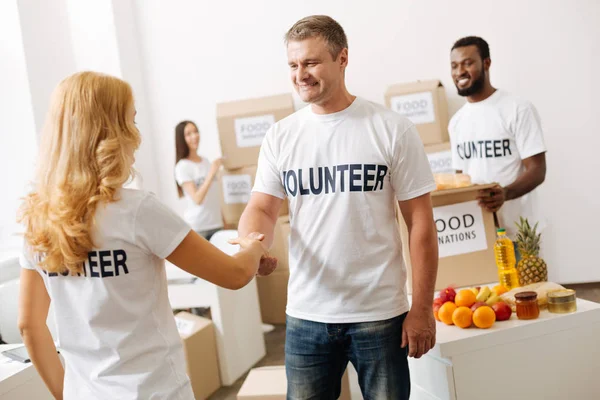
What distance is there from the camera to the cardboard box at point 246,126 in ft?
14.3

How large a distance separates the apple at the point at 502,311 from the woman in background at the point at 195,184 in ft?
9.37

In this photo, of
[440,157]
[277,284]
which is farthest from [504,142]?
[277,284]

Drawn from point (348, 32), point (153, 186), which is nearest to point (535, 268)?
point (348, 32)

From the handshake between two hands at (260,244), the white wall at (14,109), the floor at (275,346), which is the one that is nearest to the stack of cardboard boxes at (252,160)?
the floor at (275,346)

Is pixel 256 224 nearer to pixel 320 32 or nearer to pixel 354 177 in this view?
pixel 354 177

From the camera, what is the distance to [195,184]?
465cm

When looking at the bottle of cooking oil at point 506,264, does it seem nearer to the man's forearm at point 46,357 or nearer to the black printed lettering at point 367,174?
the black printed lettering at point 367,174

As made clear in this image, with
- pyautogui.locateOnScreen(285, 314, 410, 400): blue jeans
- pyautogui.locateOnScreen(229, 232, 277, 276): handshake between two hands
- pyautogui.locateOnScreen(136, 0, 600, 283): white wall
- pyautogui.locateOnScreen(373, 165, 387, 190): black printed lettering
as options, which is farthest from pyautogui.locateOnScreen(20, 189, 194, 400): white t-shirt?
pyautogui.locateOnScreen(136, 0, 600, 283): white wall

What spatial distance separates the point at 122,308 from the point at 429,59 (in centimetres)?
370

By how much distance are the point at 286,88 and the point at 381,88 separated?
710 mm

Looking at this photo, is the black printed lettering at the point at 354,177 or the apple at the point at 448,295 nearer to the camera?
the black printed lettering at the point at 354,177

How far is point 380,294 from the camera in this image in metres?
1.65

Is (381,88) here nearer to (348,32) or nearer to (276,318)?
(348,32)

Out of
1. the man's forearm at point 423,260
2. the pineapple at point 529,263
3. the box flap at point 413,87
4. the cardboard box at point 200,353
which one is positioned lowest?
the cardboard box at point 200,353
